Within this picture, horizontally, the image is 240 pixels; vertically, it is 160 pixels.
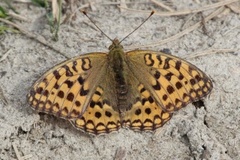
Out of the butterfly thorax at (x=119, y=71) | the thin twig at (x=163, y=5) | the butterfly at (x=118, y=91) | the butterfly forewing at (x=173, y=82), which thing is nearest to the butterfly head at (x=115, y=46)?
the butterfly thorax at (x=119, y=71)

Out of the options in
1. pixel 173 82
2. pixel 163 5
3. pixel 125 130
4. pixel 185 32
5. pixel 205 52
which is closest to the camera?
pixel 173 82

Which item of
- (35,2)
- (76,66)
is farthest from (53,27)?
(76,66)

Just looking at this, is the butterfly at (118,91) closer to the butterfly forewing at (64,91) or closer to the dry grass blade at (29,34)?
the butterfly forewing at (64,91)

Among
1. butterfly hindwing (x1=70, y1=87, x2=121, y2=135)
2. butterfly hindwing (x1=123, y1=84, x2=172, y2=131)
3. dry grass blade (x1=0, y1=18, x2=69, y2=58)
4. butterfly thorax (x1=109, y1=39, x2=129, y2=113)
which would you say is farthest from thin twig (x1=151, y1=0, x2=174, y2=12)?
butterfly hindwing (x1=70, y1=87, x2=121, y2=135)

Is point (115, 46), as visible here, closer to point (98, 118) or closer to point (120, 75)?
point (120, 75)

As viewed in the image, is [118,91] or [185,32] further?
[185,32]

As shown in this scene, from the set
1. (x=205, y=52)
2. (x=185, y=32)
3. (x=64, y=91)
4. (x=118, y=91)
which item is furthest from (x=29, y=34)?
(x=205, y=52)

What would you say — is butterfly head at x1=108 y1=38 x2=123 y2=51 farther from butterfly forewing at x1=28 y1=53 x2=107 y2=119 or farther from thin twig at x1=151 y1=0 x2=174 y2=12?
thin twig at x1=151 y1=0 x2=174 y2=12
